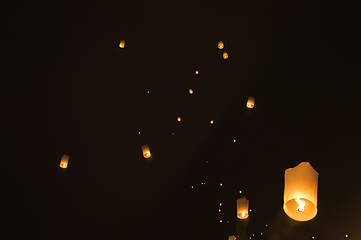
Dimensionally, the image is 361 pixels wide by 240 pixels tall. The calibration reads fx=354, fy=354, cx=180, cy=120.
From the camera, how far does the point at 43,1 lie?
12.2 ft

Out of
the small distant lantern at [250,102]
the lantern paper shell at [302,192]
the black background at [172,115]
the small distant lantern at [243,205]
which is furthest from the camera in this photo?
the small distant lantern at [250,102]

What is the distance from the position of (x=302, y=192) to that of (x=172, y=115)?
6.22 ft

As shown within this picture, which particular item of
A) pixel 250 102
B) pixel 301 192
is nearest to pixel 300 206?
pixel 301 192

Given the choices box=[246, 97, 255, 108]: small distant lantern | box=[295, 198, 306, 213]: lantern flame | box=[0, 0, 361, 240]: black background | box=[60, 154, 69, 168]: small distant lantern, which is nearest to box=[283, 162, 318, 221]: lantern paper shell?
box=[295, 198, 306, 213]: lantern flame

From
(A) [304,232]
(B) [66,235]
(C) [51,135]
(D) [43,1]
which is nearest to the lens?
(A) [304,232]

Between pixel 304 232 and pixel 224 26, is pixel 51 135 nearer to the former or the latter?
pixel 224 26

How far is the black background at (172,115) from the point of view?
3.11 metres

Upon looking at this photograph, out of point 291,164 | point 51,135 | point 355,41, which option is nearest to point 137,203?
point 51,135

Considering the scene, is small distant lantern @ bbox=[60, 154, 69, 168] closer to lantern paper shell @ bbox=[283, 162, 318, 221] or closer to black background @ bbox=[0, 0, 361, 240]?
black background @ bbox=[0, 0, 361, 240]

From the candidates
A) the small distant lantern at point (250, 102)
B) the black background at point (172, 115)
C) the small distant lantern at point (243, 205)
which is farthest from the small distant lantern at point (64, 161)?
the small distant lantern at point (250, 102)

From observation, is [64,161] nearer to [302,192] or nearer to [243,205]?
[243,205]

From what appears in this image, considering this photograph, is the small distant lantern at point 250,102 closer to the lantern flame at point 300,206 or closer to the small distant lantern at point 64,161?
the lantern flame at point 300,206

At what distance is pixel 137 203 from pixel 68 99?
1250 mm

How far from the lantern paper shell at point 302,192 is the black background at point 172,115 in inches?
46.7
